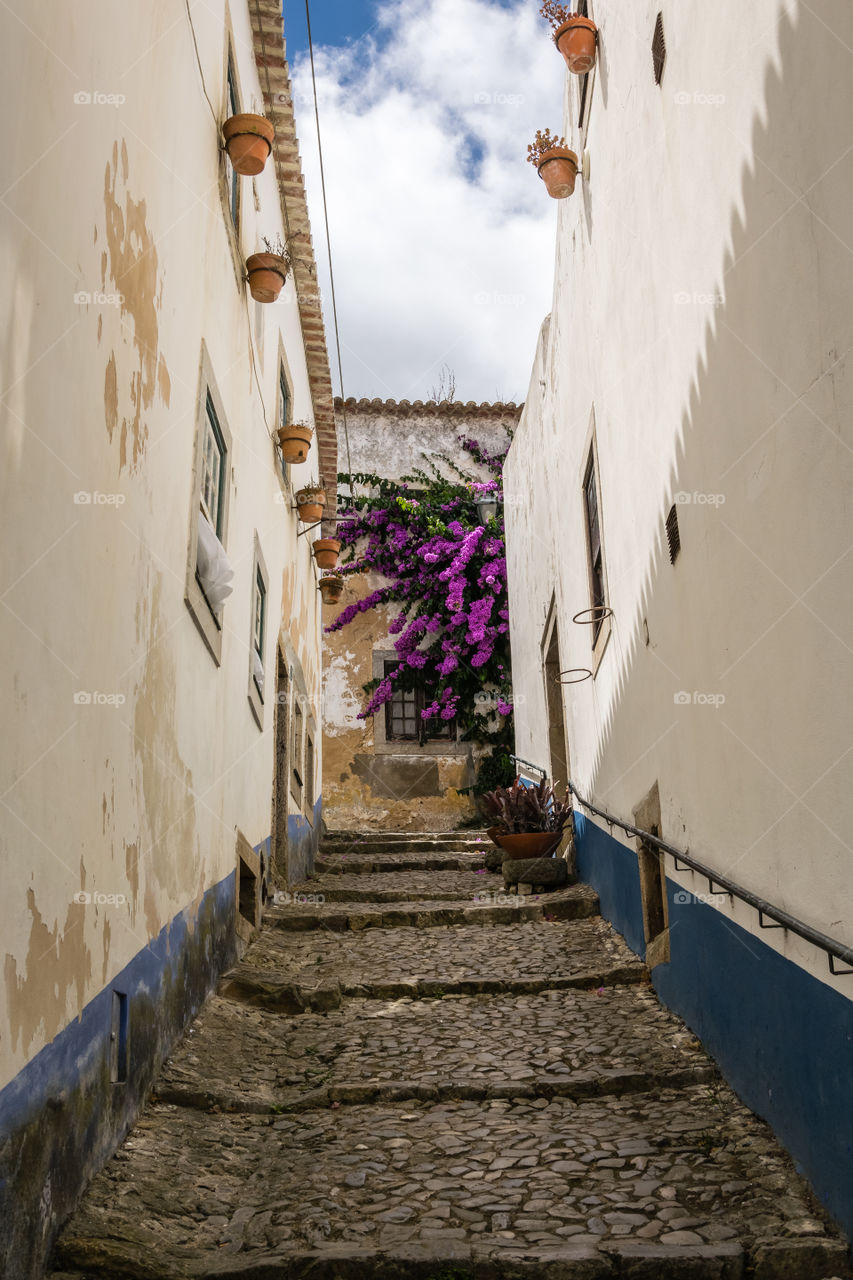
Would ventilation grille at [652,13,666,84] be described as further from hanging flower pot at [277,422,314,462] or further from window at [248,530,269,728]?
hanging flower pot at [277,422,314,462]

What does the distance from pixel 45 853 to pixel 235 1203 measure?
158 centimetres

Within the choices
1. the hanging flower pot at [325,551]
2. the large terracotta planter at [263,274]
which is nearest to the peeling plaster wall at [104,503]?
the large terracotta planter at [263,274]

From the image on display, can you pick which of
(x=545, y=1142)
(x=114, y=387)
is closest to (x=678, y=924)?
(x=545, y=1142)

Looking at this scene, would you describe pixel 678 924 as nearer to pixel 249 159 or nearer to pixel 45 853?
pixel 45 853

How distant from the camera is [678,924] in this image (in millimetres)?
5234

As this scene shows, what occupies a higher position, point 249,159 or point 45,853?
point 249,159

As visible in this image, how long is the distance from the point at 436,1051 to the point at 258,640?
430cm

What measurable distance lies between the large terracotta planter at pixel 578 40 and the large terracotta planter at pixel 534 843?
613 cm

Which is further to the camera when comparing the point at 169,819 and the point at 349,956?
the point at 349,956

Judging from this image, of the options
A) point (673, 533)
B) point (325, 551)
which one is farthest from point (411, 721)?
point (673, 533)

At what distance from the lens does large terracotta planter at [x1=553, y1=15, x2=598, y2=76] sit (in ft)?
23.1

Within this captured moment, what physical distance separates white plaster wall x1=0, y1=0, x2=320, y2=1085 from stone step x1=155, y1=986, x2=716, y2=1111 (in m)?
0.77

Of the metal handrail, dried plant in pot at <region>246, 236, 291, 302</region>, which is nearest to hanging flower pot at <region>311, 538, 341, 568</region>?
dried plant in pot at <region>246, 236, 291, 302</region>

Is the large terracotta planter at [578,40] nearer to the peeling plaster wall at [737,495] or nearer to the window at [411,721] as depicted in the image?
the peeling plaster wall at [737,495]
